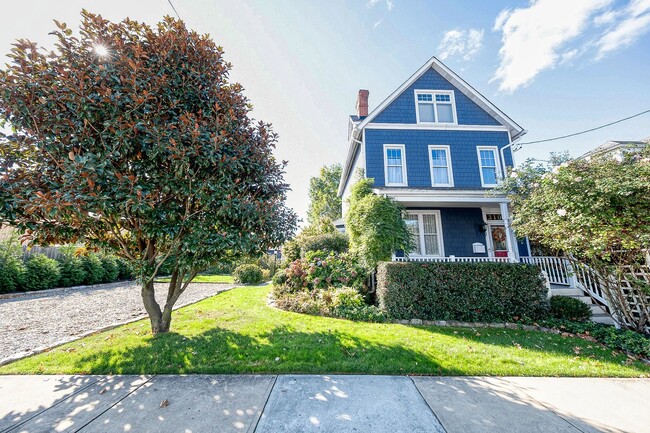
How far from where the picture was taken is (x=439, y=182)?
11344mm

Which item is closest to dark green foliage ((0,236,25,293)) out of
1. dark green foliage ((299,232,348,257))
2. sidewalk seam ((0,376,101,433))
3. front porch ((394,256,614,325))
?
sidewalk seam ((0,376,101,433))

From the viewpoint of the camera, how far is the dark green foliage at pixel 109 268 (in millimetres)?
15211

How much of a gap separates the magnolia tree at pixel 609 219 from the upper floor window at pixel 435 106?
265 inches

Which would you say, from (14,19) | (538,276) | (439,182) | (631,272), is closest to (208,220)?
(14,19)

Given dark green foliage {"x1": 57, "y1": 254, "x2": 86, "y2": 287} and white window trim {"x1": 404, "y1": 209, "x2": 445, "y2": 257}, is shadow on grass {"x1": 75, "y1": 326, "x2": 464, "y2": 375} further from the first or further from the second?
dark green foliage {"x1": 57, "y1": 254, "x2": 86, "y2": 287}

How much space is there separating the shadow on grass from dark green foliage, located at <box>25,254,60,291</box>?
12110 mm

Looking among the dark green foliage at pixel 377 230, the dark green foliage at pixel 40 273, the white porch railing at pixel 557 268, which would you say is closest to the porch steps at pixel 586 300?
the white porch railing at pixel 557 268

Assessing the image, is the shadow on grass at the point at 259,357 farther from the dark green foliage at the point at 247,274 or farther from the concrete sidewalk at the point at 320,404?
the dark green foliage at the point at 247,274

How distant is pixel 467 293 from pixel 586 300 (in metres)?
3.79

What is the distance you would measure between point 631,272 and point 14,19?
13953 mm

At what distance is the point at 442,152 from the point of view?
38.3 ft

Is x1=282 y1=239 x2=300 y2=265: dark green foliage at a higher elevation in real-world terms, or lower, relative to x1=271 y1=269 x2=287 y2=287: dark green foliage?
higher

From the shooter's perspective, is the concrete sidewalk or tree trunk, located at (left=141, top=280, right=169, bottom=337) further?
tree trunk, located at (left=141, top=280, right=169, bottom=337)

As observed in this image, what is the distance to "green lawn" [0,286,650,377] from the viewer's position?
12.7 ft
